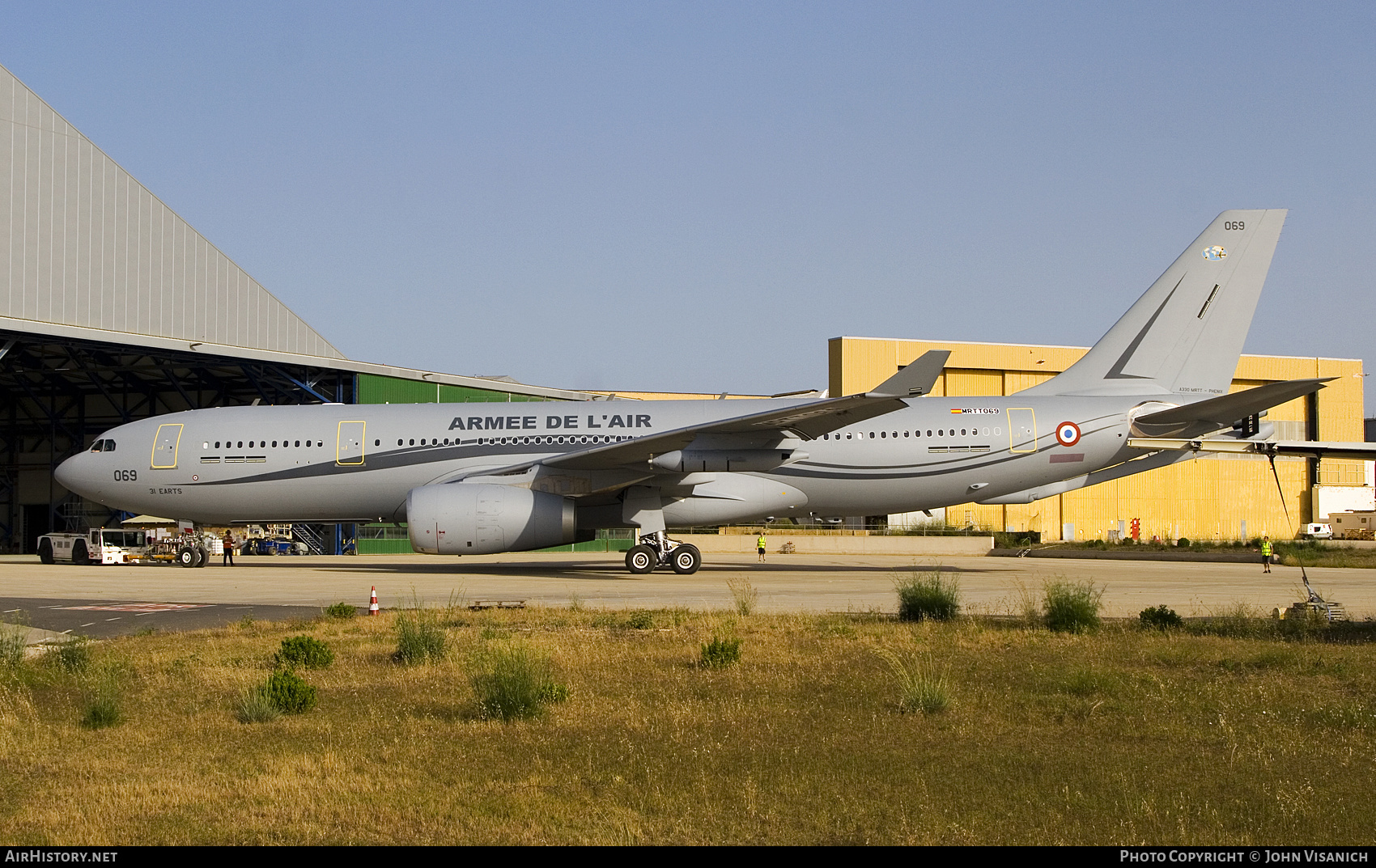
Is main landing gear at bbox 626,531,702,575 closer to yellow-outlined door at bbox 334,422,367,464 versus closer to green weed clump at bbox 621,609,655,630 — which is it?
yellow-outlined door at bbox 334,422,367,464

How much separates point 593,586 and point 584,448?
188 inches

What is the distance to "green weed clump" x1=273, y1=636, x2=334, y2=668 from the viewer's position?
9570 millimetres

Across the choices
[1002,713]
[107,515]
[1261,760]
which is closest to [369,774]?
[1002,713]

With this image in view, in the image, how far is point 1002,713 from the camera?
24.7 ft

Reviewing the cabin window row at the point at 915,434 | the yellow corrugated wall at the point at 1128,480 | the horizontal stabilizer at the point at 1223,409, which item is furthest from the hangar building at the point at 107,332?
the horizontal stabilizer at the point at 1223,409

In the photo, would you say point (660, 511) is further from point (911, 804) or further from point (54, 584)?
point (911, 804)

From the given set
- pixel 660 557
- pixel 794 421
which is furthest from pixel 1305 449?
pixel 660 557

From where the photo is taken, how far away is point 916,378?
18922 mm

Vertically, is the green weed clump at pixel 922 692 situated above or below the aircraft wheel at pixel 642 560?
below

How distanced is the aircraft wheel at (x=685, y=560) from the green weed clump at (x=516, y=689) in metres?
14.0

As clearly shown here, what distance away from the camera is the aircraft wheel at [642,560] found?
73.0ft

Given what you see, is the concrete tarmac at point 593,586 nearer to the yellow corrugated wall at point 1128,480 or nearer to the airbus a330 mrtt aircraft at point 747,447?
the airbus a330 mrtt aircraft at point 747,447

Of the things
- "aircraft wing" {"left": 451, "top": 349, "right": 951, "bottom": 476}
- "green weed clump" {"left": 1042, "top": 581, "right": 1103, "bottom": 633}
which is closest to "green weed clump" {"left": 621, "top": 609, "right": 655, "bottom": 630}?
"green weed clump" {"left": 1042, "top": 581, "right": 1103, "bottom": 633}

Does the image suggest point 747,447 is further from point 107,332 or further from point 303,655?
point 107,332
